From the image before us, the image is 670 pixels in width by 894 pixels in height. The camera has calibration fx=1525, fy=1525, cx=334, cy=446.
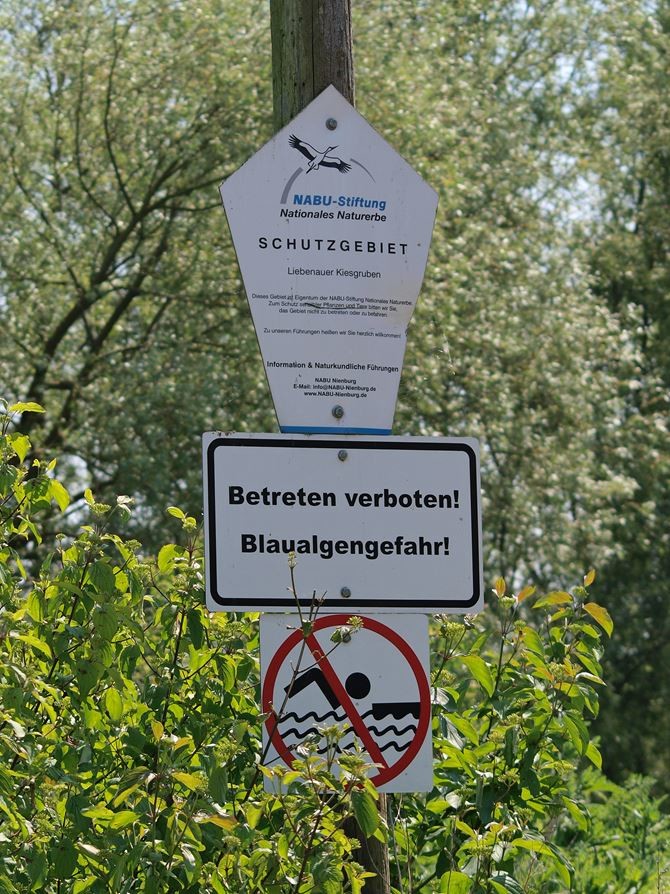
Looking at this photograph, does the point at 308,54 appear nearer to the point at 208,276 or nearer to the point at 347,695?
the point at 347,695

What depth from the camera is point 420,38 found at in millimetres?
16312

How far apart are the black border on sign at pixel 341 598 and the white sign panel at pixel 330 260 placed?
0.19ft

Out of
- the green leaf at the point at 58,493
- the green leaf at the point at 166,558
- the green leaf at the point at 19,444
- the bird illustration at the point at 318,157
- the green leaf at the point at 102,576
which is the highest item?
the bird illustration at the point at 318,157

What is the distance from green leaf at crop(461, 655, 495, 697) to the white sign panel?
734 mm

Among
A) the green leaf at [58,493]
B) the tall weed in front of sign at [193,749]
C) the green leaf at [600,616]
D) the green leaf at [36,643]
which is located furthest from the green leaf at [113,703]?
the green leaf at [600,616]

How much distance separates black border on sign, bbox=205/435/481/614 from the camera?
10.7 feet

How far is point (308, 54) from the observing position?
3.82 metres

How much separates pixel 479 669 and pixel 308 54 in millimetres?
1606

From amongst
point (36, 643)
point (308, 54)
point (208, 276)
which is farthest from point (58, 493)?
point (208, 276)

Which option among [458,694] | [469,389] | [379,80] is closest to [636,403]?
[469,389]

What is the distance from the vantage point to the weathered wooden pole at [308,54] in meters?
3.79

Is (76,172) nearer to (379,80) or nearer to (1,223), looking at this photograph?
(1,223)

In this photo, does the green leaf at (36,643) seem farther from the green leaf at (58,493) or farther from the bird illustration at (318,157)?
the bird illustration at (318,157)

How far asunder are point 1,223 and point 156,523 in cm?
370
